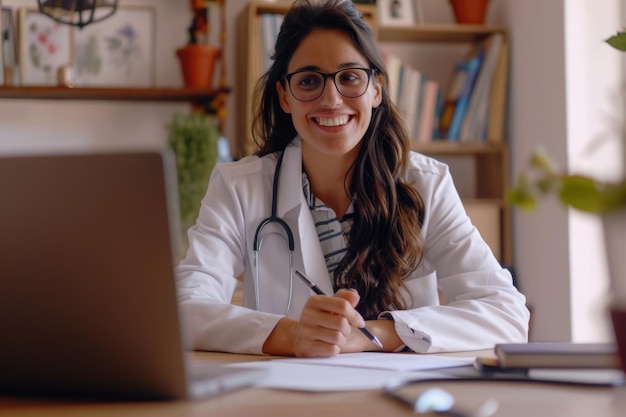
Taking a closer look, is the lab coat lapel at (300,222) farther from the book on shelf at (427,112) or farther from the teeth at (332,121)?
the book on shelf at (427,112)

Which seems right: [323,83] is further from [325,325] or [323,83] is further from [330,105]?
[325,325]

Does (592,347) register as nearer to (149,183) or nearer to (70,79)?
(149,183)

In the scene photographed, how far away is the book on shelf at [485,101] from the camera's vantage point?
358 cm

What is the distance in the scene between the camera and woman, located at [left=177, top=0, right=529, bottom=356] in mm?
1805

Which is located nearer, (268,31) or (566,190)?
(566,190)

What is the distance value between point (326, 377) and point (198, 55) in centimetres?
260

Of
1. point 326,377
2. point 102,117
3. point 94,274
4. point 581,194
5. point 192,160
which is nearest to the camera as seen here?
point 581,194

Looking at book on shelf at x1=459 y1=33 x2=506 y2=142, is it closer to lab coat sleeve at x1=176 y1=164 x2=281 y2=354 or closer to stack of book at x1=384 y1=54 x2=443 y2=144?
stack of book at x1=384 y1=54 x2=443 y2=144

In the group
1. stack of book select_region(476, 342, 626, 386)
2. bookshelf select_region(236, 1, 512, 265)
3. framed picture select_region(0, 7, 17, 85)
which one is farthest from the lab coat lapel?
framed picture select_region(0, 7, 17, 85)

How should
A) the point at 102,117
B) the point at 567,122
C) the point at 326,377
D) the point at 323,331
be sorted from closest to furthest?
the point at 326,377, the point at 323,331, the point at 567,122, the point at 102,117

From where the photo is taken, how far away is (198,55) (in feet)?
11.3

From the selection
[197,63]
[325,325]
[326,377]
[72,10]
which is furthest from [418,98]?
[326,377]

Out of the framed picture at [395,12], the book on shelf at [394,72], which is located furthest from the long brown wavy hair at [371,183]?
the framed picture at [395,12]

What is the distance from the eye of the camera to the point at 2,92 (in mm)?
3330
